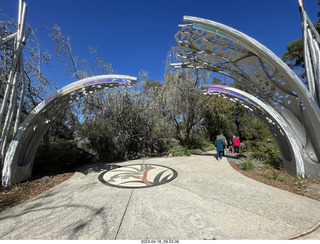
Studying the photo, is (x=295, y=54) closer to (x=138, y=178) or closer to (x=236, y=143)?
(x=236, y=143)

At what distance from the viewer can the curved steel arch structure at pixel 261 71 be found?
4.45 m

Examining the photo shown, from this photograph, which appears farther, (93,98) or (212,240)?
(93,98)

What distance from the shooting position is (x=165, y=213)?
9.77 ft

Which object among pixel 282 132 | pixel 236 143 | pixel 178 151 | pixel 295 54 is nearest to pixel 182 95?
pixel 178 151

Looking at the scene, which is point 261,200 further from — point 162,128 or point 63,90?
point 162,128

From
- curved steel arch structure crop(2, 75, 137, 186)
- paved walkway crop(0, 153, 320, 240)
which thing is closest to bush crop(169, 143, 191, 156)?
paved walkway crop(0, 153, 320, 240)

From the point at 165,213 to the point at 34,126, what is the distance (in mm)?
5175

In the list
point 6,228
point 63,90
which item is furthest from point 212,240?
point 63,90

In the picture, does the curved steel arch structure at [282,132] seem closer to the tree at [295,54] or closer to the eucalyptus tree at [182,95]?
the eucalyptus tree at [182,95]

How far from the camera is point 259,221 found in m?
2.71

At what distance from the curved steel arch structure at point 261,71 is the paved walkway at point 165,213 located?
2.32 m

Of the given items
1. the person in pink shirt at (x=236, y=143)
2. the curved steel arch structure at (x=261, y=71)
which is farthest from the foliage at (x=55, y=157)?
the person in pink shirt at (x=236, y=143)

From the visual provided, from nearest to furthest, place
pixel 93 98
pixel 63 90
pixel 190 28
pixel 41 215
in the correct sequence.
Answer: pixel 41 215 < pixel 190 28 < pixel 63 90 < pixel 93 98

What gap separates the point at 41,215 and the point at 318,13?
26432 mm
